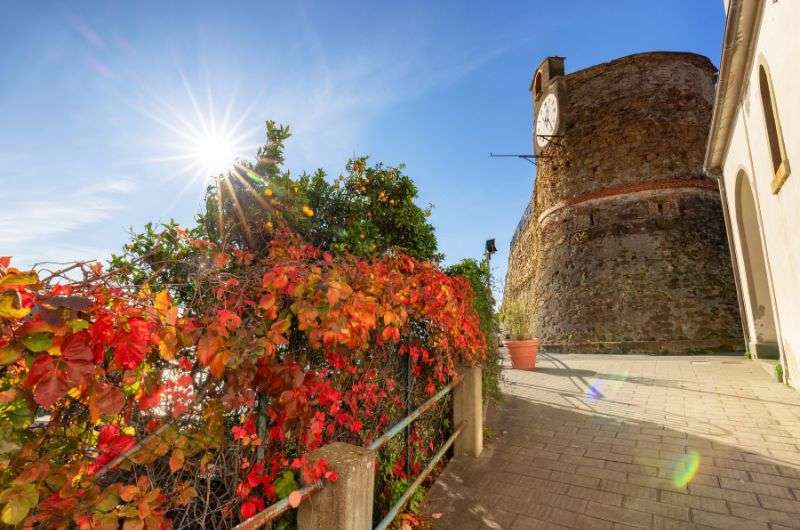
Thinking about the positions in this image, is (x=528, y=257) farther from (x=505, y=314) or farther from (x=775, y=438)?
(x=775, y=438)

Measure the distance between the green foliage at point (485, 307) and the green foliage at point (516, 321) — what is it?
3236 mm

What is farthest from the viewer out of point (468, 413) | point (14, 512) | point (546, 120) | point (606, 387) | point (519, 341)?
point (546, 120)

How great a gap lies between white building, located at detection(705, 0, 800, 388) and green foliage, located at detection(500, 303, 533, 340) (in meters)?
4.70

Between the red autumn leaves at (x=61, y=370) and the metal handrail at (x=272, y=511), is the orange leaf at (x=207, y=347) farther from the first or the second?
the metal handrail at (x=272, y=511)

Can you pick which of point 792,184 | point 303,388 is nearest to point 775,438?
point 792,184

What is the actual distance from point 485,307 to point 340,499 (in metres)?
4.77

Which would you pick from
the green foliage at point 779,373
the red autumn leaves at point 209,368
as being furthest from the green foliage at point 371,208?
the green foliage at point 779,373

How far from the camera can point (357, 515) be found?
5.82 feet

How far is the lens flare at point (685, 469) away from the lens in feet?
11.0

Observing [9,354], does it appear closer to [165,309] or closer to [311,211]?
[165,309]

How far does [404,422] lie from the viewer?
8.94 feet

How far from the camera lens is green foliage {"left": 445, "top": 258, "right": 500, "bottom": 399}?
565 cm

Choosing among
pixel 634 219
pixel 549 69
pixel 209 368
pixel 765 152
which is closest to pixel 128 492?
pixel 209 368

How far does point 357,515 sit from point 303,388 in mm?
629
